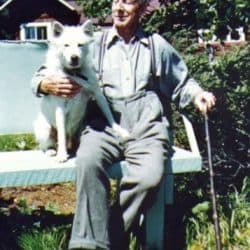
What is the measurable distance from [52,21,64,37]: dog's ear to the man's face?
0.41 m

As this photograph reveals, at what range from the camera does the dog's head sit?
12.3ft

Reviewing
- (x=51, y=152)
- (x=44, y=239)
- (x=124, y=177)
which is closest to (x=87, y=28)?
(x=51, y=152)

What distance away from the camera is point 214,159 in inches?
203

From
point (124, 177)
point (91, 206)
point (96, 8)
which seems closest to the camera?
point (91, 206)

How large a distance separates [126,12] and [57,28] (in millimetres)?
475

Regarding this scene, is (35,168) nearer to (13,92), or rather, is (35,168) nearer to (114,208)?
(114,208)

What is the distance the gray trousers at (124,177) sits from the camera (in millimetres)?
3504

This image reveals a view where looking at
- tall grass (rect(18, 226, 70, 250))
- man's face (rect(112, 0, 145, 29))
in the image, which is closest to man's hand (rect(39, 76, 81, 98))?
man's face (rect(112, 0, 145, 29))

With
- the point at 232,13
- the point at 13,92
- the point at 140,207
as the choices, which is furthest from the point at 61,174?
the point at 13,92

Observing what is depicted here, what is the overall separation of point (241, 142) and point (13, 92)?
2.25 metres

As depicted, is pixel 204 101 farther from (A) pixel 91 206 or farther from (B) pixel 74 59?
(A) pixel 91 206

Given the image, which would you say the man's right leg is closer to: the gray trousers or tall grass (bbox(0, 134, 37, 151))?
the gray trousers

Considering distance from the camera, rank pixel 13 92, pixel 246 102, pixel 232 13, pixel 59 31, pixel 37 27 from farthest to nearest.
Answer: pixel 37 27
pixel 13 92
pixel 246 102
pixel 232 13
pixel 59 31

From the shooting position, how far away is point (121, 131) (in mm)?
3895
